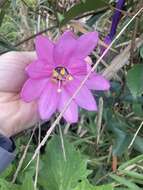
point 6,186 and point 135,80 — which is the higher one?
point 135,80

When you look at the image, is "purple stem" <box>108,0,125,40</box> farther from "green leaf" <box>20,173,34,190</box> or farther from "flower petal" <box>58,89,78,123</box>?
"green leaf" <box>20,173,34,190</box>

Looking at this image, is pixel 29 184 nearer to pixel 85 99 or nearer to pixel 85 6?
pixel 85 99

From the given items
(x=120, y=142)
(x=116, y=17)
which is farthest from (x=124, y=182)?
(x=116, y=17)

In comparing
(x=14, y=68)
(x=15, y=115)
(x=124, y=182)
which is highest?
(x=14, y=68)

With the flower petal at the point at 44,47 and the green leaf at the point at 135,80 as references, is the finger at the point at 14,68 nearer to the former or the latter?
the flower petal at the point at 44,47

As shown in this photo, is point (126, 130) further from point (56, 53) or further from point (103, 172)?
point (56, 53)

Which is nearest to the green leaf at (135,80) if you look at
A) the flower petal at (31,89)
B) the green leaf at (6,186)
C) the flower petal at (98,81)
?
the flower petal at (98,81)

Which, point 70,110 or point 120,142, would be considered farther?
point 120,142
